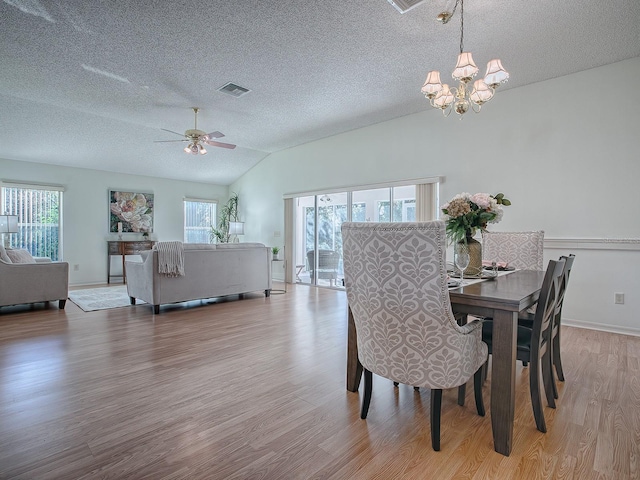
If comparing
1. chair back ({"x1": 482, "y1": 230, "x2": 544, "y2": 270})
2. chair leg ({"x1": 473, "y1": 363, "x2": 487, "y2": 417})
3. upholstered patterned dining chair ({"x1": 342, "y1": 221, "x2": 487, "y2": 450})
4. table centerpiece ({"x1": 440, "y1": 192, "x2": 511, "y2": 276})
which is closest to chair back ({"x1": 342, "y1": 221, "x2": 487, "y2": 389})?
upholstered patterned dining chair ({"x1": 342, "y1": 221, "x2": 487, "y2": 450})

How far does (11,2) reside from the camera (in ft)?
9.02

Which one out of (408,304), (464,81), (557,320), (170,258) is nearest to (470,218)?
(557,320)

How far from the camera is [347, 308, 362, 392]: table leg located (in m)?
2.15

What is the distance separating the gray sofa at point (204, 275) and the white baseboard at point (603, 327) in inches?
162

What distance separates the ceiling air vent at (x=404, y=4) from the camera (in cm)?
255

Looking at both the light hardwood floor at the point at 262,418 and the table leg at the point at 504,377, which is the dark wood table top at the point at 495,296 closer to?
the table leg at the point at 504,377

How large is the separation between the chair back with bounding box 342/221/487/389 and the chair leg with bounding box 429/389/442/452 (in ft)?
0.17

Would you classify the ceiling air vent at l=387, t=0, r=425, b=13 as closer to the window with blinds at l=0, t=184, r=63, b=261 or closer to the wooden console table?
the wooden console table

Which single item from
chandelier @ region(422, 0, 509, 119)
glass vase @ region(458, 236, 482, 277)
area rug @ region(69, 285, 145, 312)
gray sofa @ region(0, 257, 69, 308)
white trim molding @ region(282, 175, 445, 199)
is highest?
chandelier @ region(422, 0, 509, 119)

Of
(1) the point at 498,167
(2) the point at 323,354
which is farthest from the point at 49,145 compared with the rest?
(1) the point at 498,167

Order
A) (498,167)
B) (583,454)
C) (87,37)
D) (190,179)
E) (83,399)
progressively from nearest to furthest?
(583,454) < (83,399) < (87,37) < (498,167) < (190,179)

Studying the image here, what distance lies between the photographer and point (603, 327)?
3725 mm

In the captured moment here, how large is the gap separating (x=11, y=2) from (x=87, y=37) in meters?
0.56

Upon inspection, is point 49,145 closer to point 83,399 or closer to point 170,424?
point 83,399
